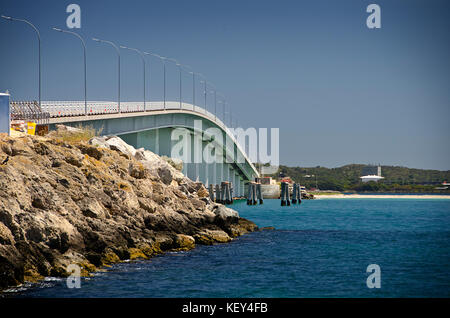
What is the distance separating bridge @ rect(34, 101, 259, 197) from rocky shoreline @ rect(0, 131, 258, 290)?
23.6ft

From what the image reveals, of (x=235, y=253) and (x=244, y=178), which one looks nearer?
(x=235, y=253)

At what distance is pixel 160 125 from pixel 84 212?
3589 cm

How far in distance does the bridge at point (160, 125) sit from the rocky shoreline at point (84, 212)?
7204mm

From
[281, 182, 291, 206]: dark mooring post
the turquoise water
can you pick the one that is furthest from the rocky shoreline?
[281, 182, 291, 206]: dark mooring post

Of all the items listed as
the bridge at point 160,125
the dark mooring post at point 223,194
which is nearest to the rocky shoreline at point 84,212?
the bridge at point 160,125

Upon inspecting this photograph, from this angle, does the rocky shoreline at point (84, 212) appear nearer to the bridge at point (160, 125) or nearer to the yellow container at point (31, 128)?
the yellow container at point (31, 128)

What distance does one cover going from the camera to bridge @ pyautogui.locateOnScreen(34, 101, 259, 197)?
4433cm

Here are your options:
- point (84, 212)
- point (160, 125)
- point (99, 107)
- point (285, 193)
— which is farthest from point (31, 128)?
point (285, 193)

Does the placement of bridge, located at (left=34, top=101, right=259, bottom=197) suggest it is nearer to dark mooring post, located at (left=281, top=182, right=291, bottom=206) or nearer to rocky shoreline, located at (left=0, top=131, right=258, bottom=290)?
rocky shoreline, located at (left=0, top=131, right=258, bottom=290)

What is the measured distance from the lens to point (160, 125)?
203ft
